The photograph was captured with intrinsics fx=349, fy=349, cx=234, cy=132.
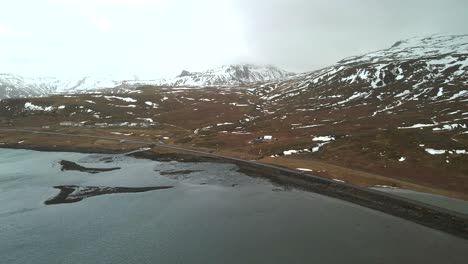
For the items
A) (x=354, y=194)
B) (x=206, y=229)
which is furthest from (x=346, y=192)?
(x=206, y=229)

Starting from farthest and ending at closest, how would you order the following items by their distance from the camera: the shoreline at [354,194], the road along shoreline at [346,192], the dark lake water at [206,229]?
the road along shoreline at [346,192], the shoreline at [354,194], the dark lake water at [206,229]

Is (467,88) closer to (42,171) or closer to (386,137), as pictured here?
(386,137)

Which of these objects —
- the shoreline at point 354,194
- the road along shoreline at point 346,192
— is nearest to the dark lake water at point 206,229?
the shoreline at point 354,194

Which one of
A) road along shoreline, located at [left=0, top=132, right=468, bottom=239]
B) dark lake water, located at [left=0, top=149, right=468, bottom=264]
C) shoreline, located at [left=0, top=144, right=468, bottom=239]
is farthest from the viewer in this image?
road along shoreline, located at [left=0, top=132, right=468, bottom=239]

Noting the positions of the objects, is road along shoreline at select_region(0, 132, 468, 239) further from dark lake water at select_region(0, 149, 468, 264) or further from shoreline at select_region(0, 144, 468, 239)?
dark lake water at select_region(0, 149, 468, 264)

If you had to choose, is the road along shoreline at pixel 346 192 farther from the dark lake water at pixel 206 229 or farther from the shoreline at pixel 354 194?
the dark lake water at pixel 206 229

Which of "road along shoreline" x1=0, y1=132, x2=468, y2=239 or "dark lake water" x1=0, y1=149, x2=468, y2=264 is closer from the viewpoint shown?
"dark lake water" x1=0, y1=149, x2=468, y2=264

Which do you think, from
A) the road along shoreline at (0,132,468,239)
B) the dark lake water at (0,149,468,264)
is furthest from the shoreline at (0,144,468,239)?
the dark lake water at (0,149,468,264)

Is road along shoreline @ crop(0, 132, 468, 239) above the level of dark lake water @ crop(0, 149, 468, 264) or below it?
above

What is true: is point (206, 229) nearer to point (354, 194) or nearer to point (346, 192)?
point (346, 192)
